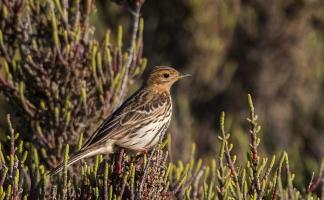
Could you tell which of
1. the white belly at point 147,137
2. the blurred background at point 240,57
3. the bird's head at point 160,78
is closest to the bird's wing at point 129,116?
the white belly at point 147,137

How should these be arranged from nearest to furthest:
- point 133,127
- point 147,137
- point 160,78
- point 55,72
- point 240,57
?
point 147,137
point 133,127
point 55,72
point 160,78
point 240,57

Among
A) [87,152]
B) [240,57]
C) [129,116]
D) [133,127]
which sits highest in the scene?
[240,57]

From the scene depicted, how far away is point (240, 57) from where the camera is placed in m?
14.3

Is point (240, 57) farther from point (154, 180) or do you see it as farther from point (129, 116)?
point (154, 180)

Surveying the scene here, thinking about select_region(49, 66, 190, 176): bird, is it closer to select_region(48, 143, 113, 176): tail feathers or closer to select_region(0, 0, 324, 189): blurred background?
select_region(48, 143, 113, 176): tail feathers

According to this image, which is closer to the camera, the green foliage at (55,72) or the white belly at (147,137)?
the white belly at (147,137)

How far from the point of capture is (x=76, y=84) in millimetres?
8375

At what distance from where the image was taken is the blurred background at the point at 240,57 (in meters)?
13.5

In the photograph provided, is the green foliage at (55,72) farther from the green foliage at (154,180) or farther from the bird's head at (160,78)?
the green foliage at (154,180)

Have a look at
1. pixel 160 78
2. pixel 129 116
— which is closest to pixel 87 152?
pixel 129 116

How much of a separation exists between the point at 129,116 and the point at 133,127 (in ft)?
0.50

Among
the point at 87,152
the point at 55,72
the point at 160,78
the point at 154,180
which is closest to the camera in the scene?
the point at 154,180

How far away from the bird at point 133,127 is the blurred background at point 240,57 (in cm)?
459

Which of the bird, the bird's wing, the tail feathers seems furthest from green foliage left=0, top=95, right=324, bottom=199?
the bird's wing
